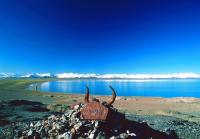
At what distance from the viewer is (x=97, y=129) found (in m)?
13.9

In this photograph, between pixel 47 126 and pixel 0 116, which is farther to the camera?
pixel 0 116

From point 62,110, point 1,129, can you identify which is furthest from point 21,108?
point 1,129

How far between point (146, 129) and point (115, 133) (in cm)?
390

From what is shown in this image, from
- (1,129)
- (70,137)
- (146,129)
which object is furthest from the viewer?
(1,129)

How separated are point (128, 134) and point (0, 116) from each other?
56.1 feet

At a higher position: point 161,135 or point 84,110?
point 84,110

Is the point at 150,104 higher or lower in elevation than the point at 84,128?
higher

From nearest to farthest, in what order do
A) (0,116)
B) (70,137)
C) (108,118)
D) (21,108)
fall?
(70,137) < (108,118) < (0,116) < (21,108)

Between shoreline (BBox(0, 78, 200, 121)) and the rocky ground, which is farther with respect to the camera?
shoreline (BBox(0, 78, 200, 121))

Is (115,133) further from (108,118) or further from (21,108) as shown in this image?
(21,108)

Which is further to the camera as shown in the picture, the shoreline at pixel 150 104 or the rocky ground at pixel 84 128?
the shoreline at pixel 150 104

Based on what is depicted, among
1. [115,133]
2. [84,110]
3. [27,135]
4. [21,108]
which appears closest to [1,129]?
[27,135]

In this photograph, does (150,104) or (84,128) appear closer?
(84,128)

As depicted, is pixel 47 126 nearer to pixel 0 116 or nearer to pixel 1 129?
pixel 1 129
